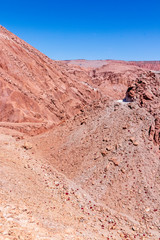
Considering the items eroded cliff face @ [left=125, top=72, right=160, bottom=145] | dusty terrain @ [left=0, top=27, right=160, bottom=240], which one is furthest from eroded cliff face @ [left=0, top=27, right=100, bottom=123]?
eroded cliff face @ [left=125, top=72, right=160, bottom=145]

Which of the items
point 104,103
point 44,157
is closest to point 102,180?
point 44,157

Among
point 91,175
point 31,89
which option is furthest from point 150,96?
point 31,89

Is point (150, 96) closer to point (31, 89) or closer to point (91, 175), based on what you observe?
point (91, 175)

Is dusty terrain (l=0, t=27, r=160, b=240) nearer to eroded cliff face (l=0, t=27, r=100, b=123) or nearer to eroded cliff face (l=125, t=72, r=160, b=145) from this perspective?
eroded cliff face (l=125, t=72, r=160, b=145)

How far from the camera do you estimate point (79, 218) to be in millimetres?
7797

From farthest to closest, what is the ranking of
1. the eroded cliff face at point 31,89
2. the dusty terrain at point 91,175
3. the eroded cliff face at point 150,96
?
the eroded cliff face at point 31,89
the eroded cliff face at point 150,96
the dusty terrain at point 91,175

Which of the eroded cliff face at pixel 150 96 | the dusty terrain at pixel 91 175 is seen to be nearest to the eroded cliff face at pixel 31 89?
the dusty terrain at pixel 91 175

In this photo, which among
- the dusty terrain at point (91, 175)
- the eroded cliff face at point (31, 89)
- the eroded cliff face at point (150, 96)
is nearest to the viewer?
the dusty terrain at point (91, 175)

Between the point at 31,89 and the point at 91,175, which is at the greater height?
the point at 31,89

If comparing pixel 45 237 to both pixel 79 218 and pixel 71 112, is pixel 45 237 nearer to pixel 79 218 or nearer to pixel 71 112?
pixel 79 218

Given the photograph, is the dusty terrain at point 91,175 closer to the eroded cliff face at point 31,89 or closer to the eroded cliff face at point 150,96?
the eroded cliff face at point 150,96

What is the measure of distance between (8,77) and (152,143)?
17167 mm

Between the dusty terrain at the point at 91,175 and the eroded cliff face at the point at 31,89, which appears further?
the eroded cliff face at the point at 31,89

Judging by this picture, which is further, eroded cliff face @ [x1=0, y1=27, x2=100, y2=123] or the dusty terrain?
eroded cliff face @ [x1=0, y1=27, x2=100, y2=123]
